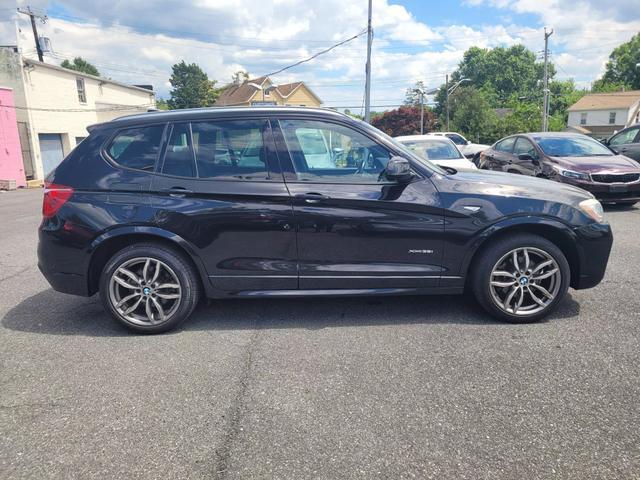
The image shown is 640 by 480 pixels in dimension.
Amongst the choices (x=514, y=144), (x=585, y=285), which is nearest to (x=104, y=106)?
(x=514, y=144)

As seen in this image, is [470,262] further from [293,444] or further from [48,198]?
[48,198]

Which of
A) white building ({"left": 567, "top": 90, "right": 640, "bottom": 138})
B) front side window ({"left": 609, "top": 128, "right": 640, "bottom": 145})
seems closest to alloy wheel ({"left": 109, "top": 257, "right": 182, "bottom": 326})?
front side window ({"left": 609, "top": 128, "right": 640, "bottom": 145})

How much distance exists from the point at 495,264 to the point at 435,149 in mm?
7280

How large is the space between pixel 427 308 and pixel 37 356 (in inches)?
126

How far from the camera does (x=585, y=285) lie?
13.1ft

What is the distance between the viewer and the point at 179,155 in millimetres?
3871

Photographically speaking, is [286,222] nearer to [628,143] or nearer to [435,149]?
[435,149]

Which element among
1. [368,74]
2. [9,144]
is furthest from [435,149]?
[9,144]

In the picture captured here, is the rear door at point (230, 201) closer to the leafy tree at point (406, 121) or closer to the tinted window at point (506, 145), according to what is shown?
the tinted window at point (506, 145)

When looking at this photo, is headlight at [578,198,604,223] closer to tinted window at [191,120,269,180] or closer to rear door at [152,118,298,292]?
rear door at [152,118,298,292]

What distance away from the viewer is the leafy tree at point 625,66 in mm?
78750

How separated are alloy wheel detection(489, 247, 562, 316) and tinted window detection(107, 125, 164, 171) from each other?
295cm

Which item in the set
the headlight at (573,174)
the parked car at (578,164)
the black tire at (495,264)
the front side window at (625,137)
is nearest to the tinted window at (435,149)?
the parked car at (578,164)

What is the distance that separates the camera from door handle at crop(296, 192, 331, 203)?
374 cm
